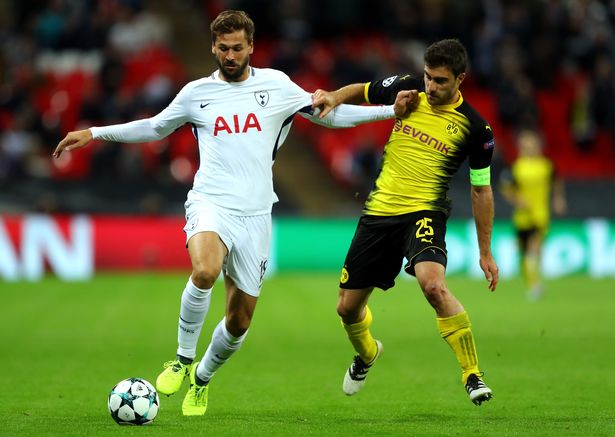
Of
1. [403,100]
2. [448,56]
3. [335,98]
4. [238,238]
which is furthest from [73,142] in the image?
[448,56]

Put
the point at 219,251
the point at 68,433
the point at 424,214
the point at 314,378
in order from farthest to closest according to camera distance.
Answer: the point at 314,378 → the point at 424,214 → the point at 219,251 → the point at 68,433

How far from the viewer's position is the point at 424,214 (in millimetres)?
8055

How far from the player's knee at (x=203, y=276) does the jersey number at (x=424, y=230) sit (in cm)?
151

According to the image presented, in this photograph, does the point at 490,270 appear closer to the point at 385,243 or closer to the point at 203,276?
the point at 385,243

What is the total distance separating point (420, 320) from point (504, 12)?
1307 centimetres

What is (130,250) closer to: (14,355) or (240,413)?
(14,355)

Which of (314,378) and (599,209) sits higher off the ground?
(314,378)

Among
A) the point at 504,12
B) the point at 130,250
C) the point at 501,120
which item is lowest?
the point at 130,250

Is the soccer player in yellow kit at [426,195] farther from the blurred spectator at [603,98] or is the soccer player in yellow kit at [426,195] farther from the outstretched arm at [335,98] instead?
the blurred spectator at [603,98]

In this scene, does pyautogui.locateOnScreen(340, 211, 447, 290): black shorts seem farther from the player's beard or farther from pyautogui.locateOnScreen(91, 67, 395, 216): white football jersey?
the player's beard

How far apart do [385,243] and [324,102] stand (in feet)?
3.72

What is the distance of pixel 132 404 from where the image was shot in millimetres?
7105

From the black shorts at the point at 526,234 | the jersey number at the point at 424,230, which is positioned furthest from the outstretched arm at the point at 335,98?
the black shorts at the point at 526,234

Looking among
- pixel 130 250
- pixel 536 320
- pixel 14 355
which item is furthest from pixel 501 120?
pixel 14 355
